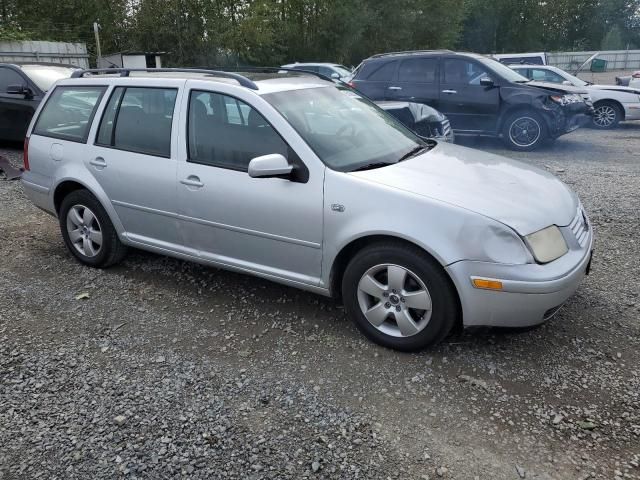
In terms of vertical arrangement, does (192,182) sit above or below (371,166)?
below

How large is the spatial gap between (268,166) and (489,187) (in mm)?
1356

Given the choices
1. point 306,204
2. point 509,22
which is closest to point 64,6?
point 306,204

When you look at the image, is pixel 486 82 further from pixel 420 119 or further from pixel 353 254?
pixel 353 254

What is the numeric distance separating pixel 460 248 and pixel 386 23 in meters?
28.9

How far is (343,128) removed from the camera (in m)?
3.97

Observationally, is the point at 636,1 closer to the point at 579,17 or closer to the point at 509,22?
the point at 579,17

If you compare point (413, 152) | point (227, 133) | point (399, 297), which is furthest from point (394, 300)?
point (227, 133)

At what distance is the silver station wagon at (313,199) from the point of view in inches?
122

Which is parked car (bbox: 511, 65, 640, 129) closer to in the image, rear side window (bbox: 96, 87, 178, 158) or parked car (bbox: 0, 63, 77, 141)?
parked car (bbox: 0, 63, 77, 141)

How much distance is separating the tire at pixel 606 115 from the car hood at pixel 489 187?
9.94m

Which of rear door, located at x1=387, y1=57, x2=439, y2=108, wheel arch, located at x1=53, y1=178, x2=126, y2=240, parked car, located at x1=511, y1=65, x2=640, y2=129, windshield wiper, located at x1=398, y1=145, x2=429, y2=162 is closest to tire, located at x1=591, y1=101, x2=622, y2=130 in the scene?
parked car, located at x1=511, y1=65, x2=640, y2=129

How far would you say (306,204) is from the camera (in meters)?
3.48

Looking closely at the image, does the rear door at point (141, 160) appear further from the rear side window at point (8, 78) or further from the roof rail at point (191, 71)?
the rear side window at point (8, 78)

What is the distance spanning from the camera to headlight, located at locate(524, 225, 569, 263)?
10.1ft
